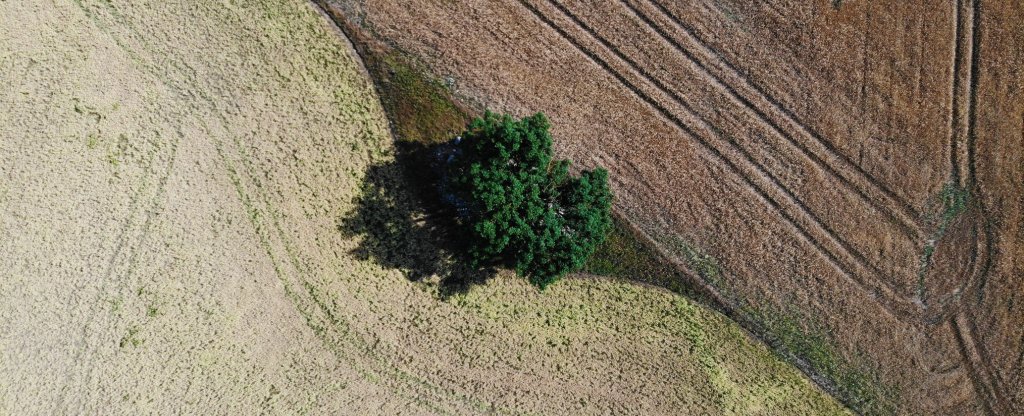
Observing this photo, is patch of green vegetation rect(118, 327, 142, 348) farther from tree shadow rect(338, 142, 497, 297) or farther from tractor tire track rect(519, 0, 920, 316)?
tractor tire track rect(519, 0, 920, 316)

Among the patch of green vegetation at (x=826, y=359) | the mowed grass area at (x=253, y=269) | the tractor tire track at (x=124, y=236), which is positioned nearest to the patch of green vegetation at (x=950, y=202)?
the patch of green vegetation at (x=826, y=359)

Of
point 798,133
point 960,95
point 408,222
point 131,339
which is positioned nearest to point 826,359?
point 798,133

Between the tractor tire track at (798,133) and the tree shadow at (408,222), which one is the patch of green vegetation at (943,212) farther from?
the tree shadow at (408,222)

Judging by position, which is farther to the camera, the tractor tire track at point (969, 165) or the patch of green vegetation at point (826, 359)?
the tractor tire track at point (969, 165)

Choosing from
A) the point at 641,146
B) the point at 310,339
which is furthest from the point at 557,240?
the point at 310,339

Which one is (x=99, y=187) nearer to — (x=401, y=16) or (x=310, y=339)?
(x=310, y=339)

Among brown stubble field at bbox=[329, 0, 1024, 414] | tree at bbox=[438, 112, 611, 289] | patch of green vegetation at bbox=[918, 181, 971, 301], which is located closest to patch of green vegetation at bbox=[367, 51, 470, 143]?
tree at bbox=[438, 112, 611, 289]
